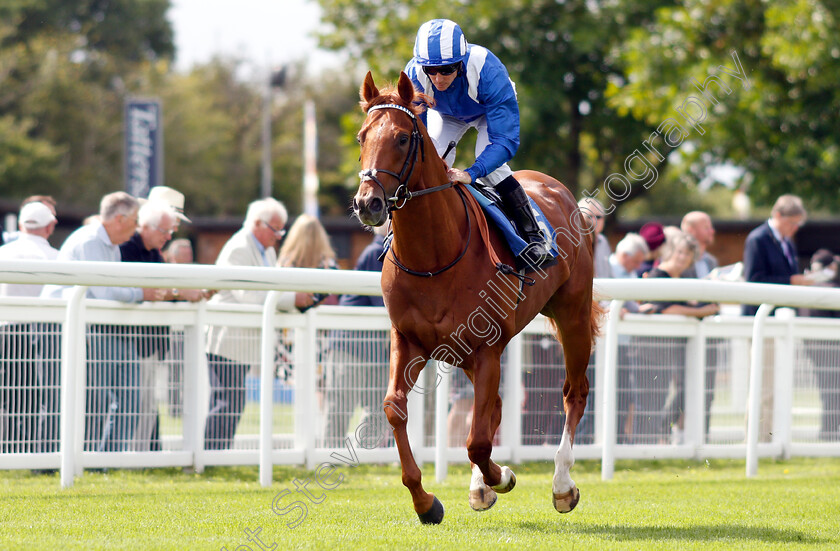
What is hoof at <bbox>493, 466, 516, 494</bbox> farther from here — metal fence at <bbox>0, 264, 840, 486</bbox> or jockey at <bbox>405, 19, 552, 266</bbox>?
metal fence at <bbox>0, 264, 840, 486</bbox>

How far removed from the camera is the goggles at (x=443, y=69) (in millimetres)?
5007

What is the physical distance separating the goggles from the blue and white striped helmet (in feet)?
0.12

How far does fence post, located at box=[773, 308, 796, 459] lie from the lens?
8023mm

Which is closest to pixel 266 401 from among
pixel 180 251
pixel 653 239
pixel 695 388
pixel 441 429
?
pixel 441 429

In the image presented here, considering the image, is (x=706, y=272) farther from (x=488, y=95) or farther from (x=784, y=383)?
(x=488, y=95)

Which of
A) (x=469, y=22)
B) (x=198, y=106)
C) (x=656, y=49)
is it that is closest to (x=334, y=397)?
(x=656, y=49)

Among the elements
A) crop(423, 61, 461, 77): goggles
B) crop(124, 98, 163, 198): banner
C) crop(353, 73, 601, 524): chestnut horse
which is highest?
crop(124, 98, 163, 198): banner

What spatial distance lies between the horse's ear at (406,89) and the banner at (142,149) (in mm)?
13276

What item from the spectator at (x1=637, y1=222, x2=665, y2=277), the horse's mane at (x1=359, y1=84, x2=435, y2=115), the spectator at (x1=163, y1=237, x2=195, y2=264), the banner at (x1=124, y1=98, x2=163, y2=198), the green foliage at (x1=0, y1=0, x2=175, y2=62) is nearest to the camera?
the horse's mane at (x1=359, y1=84, x2=435, y2=115)

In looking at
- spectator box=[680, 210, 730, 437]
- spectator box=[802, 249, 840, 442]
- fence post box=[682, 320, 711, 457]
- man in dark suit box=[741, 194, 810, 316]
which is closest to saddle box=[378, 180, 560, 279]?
fence post box=[682, 320, 711, 457]

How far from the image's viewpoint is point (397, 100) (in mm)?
4668

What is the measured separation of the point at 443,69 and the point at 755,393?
12.0 ft

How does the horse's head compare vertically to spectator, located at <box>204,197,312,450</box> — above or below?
above

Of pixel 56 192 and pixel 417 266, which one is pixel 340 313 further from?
pixel 56 192
